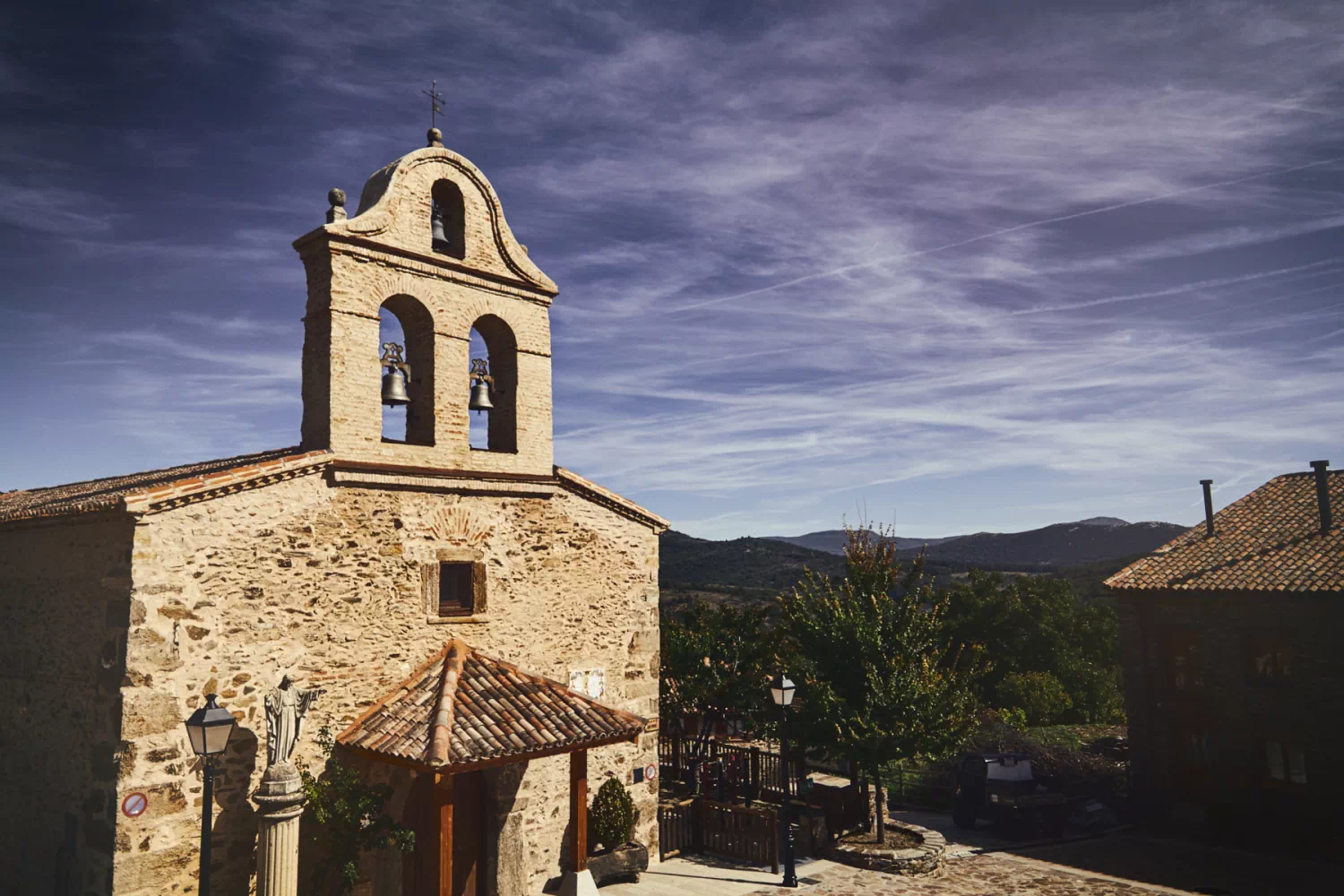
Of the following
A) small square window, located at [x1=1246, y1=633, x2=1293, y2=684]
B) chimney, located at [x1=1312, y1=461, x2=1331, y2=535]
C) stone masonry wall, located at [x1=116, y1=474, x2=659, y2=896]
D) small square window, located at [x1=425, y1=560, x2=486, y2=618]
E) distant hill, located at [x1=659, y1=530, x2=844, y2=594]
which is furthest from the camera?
distant hill, located at [x1=659, y1=530, x2=844, y2=594]

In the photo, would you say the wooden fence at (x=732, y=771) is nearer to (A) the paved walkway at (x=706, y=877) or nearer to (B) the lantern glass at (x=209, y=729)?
(A) the paved walkway at (x=706, y=877)

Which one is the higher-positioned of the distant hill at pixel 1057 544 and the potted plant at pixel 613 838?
the distant hill at pixel 1057 544

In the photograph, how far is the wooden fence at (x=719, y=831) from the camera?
16891 millimetres

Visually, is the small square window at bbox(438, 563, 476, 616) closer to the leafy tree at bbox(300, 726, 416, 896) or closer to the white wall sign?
the white wall sign

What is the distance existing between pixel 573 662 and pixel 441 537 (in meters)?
3.43

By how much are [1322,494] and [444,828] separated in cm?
2352

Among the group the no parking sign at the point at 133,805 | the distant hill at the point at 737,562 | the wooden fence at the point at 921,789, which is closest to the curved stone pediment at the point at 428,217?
the no parking sign at the point at 133,805

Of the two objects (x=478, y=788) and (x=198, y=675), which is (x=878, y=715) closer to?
(x=478, y=788)

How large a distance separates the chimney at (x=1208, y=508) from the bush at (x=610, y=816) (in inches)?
760

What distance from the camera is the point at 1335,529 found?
22.4 metres

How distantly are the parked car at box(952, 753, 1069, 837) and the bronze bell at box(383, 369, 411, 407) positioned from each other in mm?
16584

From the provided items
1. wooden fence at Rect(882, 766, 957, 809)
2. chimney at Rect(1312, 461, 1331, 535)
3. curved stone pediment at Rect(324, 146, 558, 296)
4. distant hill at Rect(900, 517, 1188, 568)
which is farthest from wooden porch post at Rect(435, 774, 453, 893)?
distant hill at Rect(900, 517, 1188, 568)

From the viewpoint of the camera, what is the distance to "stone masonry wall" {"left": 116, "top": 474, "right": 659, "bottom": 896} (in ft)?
35.1

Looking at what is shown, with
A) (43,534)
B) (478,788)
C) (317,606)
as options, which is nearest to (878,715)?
(478,788)
